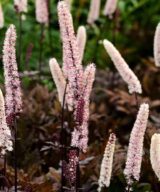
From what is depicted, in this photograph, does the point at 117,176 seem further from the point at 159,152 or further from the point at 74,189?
the point at 159,152

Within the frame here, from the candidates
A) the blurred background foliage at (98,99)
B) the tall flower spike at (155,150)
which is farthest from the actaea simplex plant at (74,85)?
the blurred background foliage at (98,99)

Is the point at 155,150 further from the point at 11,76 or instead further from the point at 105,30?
the point at 105,30

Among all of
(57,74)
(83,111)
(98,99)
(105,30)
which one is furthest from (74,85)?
(105,30)

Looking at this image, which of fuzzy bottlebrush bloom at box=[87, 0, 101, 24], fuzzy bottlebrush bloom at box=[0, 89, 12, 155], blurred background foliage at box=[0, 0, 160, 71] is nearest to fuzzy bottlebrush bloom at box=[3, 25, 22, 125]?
fuzzy bottlebrush bloom at box=[0, 89, 12, 155]

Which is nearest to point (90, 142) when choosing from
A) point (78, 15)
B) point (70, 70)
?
point (70, 70)

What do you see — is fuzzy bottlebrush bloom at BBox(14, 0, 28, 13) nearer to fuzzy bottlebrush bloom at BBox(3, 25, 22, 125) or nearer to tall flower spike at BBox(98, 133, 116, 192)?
fuzzy bottlebrush bloom at BBox(3, 25, 22, 125)

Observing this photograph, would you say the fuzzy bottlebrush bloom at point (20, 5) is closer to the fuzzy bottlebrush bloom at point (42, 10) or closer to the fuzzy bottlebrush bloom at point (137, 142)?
the fuzzy bottlebrush bloom at point (42, 10)
